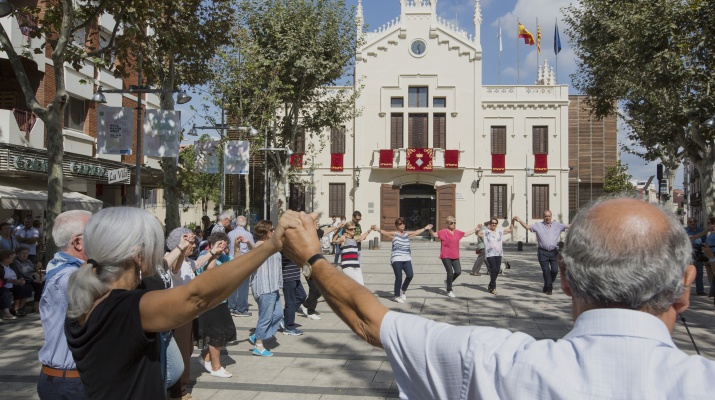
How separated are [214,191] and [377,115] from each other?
670 inches

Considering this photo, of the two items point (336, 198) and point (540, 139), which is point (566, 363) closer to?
point (336, 198)

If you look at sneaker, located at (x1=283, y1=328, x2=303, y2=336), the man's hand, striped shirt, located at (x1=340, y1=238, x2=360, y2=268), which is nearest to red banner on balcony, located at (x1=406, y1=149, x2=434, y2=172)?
striped shirt, located at (x1=340, y1=238, x2=360, y2=268)

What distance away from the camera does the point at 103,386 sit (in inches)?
94.8

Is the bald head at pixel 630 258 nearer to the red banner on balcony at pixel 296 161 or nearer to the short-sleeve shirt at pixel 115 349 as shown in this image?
the short-sleeve shirt at pixel 115 349

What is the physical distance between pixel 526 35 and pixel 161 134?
31.3 metres

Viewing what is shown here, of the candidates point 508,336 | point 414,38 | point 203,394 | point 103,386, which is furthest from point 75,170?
point 414,38

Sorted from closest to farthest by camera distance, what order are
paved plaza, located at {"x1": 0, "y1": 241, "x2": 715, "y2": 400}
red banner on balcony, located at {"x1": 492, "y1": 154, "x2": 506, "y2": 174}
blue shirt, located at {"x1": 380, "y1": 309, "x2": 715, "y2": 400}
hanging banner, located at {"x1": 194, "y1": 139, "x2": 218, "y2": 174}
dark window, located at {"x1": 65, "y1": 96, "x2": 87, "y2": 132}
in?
blue shirt, located at {"x1": 380, "y1": 309, "x2": 715, "y2": 400} < paved plaza, located at {"x1": 0, "y1": 241, "x2": 715, "y2": 400} < hanging banner, located at {"x1": 194, "y1": 139, "x2": 218, "y2": 174} < dark window, located at {"x1": 65, "y1": 96, "x2": 87, "y2": 132} < red banner on balcony, located at {"x1": 492, "y1": 154, "x2": 506, "y2": 174}

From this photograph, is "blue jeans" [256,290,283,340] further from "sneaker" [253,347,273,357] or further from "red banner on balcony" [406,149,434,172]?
"red banner on balcony" [406,149,434,172]

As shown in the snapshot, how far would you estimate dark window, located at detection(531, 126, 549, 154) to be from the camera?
37.0m

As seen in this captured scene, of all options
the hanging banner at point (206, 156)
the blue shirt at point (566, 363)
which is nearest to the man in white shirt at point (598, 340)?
the blue shirt at point (566, 363)

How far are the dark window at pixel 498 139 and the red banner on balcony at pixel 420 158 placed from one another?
410 cm

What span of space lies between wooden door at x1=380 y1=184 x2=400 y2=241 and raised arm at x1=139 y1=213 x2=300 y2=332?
34372 millimetres

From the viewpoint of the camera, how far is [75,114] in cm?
2169

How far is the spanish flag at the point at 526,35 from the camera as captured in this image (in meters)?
39.7
